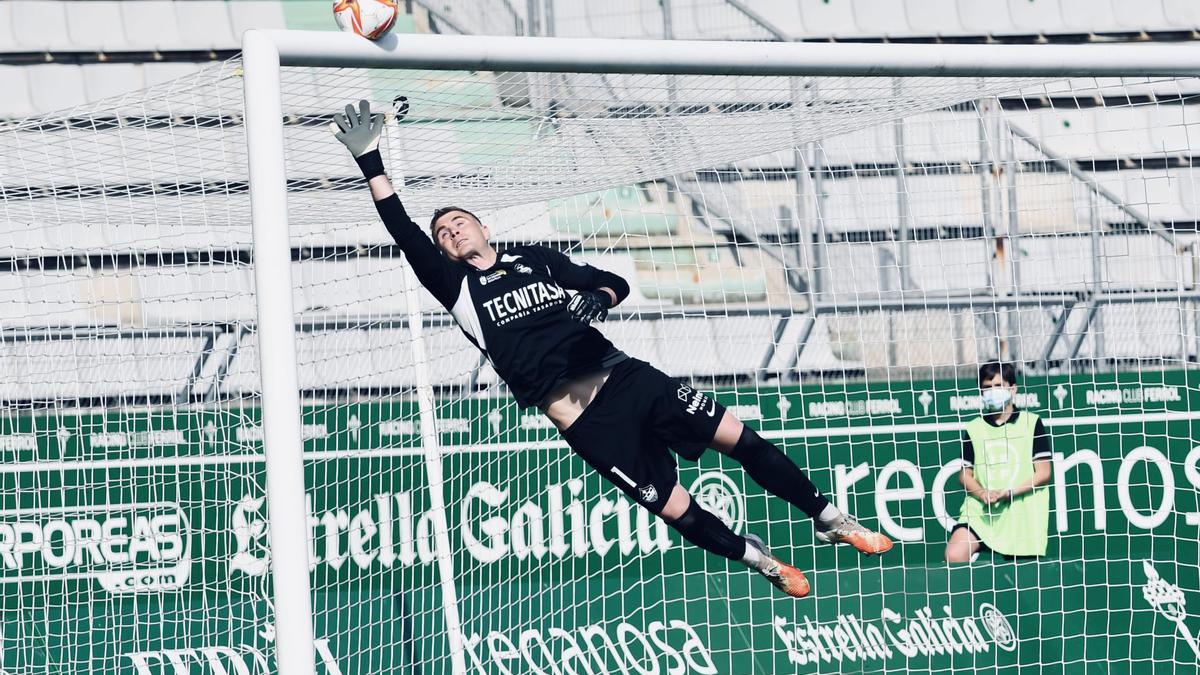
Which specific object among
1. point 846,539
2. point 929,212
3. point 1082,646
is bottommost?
point 1082,646

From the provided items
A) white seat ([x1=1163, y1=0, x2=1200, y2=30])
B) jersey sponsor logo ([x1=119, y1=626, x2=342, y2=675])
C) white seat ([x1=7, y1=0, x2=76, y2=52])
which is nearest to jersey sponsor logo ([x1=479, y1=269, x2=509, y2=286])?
jersey sponsor logo ([x1=119, y1=626, x2=342, y2=675])

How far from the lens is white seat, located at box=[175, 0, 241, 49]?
935 cm

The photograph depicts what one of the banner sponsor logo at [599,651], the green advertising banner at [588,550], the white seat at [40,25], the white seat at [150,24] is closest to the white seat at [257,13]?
the white seat at [150,24]

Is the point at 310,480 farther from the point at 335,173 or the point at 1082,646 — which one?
the point at 1082,646

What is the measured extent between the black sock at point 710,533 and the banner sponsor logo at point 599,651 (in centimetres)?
181

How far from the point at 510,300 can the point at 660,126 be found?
1054 millimetres

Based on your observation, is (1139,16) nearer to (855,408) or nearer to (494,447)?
(855,408)

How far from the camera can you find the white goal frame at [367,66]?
139 inches

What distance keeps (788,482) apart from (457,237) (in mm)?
1447

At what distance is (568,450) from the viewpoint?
670cm

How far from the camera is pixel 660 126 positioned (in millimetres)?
5137

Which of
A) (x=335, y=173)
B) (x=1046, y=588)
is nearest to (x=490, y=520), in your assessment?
(x=335, y=173)

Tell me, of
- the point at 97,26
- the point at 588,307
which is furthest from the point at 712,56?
the point at 97,26

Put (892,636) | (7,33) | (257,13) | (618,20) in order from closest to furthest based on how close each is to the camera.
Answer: (892,636) < (618,20) < (7,33) < (257,13)
